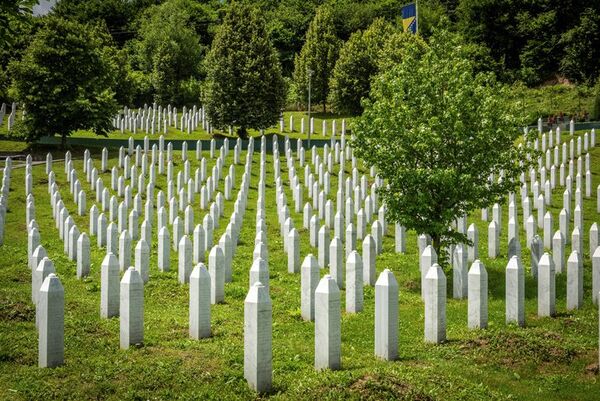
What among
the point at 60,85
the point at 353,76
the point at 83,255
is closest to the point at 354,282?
the point at 83,255

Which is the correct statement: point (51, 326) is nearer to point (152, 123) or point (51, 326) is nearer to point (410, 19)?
point (152, 123)

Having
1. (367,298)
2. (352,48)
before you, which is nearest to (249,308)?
(367,298)

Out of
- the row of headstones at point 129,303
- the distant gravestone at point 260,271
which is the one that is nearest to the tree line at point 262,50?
the row of headstones at point 129,303

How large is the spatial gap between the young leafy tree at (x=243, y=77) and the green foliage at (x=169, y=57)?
25.8 metres

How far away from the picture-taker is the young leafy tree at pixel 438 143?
16156 mm

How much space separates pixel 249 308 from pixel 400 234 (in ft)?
39.8

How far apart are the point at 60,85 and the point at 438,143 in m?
28.1

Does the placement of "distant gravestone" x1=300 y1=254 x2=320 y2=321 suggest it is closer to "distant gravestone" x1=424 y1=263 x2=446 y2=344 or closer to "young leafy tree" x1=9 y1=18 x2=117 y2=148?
"distant gravestone" x1=424 y1=263 x2=446 y2=344

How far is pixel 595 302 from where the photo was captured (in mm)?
13188

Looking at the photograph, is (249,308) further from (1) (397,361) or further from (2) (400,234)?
(2) (400,234)

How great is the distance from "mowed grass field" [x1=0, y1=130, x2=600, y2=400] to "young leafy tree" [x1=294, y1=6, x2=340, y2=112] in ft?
175

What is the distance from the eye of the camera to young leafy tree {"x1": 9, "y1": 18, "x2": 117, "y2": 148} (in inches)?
1491

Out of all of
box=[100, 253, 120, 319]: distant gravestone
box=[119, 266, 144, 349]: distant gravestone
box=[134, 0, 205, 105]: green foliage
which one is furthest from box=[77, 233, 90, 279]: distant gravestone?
box=[134, 0, 205, 105]: green foliage

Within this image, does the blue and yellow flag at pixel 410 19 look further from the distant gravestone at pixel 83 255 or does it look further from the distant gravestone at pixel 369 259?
the distant gravestone at pixel 83 255
